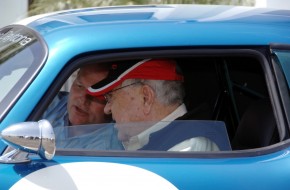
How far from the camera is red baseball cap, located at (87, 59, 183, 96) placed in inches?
108

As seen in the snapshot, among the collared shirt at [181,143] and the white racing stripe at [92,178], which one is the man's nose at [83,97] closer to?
the collared shirt at [181,143]

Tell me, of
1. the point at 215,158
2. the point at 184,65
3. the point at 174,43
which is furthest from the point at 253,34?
the point at 184,65

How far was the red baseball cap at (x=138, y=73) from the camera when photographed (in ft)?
8.98

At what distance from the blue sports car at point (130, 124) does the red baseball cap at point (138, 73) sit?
0.20 ft

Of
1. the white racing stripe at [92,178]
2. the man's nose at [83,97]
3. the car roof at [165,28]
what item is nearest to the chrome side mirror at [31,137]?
the white racing stripe at [92,178]

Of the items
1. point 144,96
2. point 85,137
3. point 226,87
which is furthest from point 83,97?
point 226,87

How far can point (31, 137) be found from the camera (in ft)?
7.36

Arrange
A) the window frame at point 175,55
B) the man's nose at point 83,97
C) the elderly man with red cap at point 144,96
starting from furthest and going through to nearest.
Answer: the man's nose at point 83,97 < the elderly man with red cap at point 144,96 < the window frame at point 175,55

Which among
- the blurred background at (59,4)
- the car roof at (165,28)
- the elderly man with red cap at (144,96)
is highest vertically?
the car roof at (165,28)

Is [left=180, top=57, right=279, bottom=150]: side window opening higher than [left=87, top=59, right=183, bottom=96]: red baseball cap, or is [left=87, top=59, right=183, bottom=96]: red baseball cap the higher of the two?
[left=87, top=59, right=183, bottom=96]: red baseball cap

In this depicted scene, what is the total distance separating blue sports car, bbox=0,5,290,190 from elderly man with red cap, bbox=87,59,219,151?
40mm

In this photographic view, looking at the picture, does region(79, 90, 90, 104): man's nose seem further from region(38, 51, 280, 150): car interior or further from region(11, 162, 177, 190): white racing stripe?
region(11, 162, 177, 190): white racing stripe

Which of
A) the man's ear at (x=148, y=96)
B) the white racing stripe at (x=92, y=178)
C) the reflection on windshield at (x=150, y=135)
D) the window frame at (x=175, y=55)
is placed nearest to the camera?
the white racing stripe at (x=92, y=178)

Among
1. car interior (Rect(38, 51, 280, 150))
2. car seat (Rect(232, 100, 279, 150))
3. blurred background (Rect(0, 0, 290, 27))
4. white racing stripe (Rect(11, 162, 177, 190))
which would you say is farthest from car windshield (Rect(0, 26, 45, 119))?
blurred background (Rect(0, 0, 290, 27))
